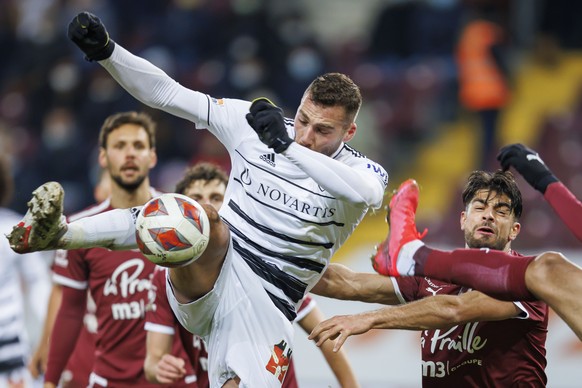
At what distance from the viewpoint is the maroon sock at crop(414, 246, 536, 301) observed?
15.9 ft

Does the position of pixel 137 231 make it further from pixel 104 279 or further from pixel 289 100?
pixel 289 100

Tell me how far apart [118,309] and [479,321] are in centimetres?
246

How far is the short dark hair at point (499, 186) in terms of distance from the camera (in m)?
5.53

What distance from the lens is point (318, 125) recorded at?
A: 17.3ft

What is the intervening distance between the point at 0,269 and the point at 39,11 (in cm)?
881

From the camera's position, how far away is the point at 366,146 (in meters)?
12.2

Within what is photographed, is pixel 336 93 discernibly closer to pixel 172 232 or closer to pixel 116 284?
pixel 172 232

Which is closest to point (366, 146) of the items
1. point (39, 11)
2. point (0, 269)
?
point (39, 11)

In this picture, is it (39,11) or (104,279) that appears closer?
(104,279)

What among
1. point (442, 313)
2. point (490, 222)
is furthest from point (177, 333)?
point (490, 222)

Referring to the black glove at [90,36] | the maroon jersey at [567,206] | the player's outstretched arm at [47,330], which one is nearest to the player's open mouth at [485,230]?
the maroon jersey at [567,206]

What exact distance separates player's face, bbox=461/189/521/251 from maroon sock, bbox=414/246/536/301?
0.39m

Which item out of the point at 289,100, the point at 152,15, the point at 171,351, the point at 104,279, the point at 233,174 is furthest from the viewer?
the point at 152,15

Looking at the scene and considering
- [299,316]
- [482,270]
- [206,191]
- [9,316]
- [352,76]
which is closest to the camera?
[482,270]
